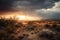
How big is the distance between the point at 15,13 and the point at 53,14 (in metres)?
1.94

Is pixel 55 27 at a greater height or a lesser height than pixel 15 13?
lesser

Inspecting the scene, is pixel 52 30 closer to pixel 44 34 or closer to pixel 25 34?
pixel 44 34

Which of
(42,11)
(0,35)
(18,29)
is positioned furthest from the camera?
(42,11)

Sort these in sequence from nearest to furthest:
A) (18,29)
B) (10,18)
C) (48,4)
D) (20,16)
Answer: (18,29) → (10,18) → (20,16) → (48,4)

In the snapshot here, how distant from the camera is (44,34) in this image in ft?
25.1

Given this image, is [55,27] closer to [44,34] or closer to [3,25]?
[44,34]

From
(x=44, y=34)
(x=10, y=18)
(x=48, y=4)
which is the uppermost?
(x=48, y=4)

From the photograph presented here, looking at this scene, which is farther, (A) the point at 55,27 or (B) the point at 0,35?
(A) the point at 55,27

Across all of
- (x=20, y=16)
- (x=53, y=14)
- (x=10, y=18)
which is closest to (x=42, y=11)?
(x=53, y=14)

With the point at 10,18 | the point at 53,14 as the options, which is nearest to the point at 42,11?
the point at 53,14

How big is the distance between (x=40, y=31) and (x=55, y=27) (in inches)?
34.2

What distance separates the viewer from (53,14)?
9922 millimetres

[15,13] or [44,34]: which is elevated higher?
[15,13]

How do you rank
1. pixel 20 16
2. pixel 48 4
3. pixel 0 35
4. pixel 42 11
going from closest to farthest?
pixel 0 35, pixel 20 16, pixel 42 11, pixel 48 4
